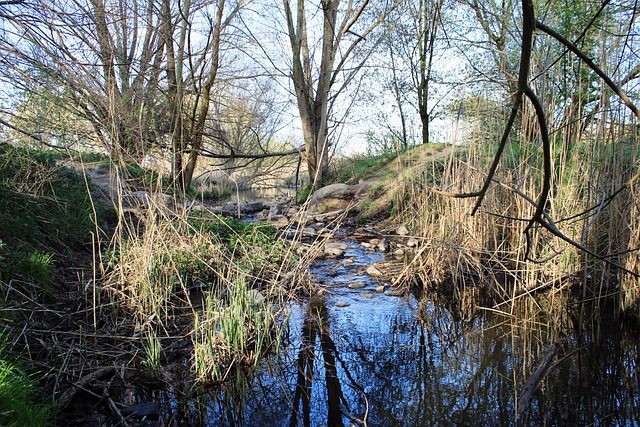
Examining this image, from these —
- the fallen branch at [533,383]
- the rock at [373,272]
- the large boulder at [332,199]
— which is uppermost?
the large boulder at [332,199]

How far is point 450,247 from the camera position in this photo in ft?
13.6

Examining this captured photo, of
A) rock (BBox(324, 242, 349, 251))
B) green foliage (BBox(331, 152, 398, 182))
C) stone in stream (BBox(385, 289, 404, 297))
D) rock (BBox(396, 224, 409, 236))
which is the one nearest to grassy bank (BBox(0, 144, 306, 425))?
stone in stream (BBox(385, 289, 404, 297))

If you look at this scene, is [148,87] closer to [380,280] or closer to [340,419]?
[380,280]

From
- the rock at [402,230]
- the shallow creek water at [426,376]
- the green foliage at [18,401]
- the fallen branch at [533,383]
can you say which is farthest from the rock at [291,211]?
the green foliage at [18,401]

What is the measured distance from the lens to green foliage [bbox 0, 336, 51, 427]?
1.75m

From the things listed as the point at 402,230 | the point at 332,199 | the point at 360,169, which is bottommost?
the point at 402,230

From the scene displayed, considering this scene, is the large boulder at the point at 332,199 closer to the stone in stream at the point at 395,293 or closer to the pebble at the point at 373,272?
the pebble at the point at 373,272

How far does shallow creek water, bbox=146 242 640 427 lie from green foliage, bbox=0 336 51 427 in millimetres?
599

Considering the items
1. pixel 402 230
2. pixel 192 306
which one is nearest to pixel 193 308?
pixel 192 306

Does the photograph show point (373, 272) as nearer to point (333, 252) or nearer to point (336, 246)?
point (333, 252)

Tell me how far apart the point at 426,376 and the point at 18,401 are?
1.97 meters

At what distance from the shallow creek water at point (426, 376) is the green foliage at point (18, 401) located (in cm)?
60

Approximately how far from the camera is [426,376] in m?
2.56

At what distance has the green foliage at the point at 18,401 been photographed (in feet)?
5.74
